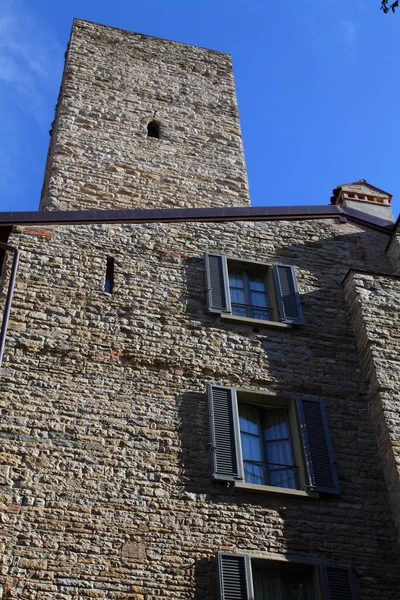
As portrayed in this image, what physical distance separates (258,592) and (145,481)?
1.66m

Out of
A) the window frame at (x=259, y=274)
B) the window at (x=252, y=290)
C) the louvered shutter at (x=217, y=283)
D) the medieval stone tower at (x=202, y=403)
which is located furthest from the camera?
the window frame at (x=259, y=274)

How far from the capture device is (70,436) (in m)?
9.72

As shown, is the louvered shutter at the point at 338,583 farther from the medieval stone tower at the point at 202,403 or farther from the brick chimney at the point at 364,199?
the brick chimney at the point at 364,199

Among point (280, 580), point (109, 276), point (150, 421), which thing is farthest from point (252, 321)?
point (280, 580)

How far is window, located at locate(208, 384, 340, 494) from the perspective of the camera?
32.6 feet

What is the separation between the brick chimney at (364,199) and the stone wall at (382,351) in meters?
2.40

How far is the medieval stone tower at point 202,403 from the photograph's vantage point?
895 cm

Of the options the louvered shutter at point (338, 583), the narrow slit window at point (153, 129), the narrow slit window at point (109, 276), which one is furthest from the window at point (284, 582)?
the narrow slit window at point (153, 129)

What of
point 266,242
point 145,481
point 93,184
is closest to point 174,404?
point 145,481

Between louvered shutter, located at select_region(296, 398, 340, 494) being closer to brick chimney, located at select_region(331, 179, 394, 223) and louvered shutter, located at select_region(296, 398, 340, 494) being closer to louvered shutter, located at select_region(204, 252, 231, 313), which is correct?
louvered shutter, located at select_region(204, 252, 231, 313)

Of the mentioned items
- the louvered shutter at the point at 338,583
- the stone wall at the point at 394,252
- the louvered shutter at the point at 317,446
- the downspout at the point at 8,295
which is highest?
the stone wall at the point at 394,252

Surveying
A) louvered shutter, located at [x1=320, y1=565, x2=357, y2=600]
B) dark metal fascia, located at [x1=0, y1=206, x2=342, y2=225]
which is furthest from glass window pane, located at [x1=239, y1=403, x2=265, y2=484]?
dark metal fascia, located at [x1=0, y1=206, x2=342, y2=225]

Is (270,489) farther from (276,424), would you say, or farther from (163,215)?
(163,215)

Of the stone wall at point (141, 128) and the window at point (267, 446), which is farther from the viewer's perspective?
the stone wall at point (141, 128)
